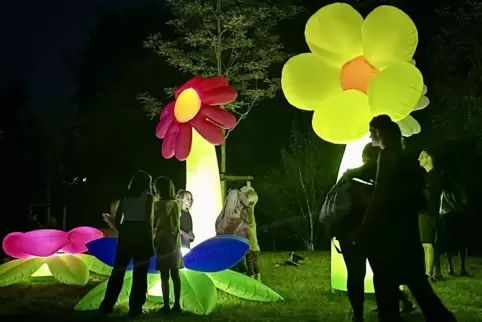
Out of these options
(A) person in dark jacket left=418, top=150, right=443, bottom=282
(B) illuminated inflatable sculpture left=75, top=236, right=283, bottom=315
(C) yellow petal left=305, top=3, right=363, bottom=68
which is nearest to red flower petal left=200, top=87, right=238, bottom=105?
(C) yellow petal left=305, top=3, right=363, bottom=68

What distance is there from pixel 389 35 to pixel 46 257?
17.4ft

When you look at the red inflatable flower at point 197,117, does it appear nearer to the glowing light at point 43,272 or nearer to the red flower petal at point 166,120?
the red flower petal at point 166,120

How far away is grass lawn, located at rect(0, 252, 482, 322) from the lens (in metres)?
6.62

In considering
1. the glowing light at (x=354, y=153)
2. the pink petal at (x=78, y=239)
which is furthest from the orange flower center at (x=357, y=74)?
the pink petal at (x=78, y=239)

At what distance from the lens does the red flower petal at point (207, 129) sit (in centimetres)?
805

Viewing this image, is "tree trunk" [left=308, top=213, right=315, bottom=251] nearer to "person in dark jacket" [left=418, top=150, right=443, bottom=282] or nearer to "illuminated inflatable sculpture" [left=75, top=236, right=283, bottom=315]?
"person in dark jacket" [left=418, top=150, right=443, bottom=282]

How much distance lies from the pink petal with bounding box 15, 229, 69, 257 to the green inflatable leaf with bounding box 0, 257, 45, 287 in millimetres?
140

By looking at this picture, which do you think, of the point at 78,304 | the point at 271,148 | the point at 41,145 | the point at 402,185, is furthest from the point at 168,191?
the point at 41,145

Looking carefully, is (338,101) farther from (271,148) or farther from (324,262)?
(271,148)

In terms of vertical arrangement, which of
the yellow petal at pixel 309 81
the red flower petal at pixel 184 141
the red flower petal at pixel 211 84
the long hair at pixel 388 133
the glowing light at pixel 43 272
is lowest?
the glowing light at pixel 43 272

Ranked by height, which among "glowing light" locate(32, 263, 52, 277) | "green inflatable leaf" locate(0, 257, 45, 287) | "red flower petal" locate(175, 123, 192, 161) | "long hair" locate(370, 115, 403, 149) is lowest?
"glowing light" locate(32, 263, 52, 277)

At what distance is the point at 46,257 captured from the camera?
895cm

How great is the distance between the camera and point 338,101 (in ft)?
22.7

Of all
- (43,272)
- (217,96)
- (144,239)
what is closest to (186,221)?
(144,239)
